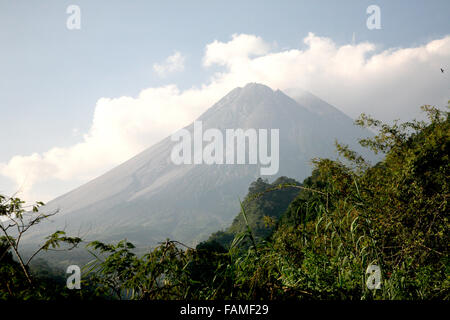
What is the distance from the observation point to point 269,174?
648ft

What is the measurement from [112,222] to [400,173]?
16474 cm

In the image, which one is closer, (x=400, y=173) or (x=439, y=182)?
(x=439, y=182)

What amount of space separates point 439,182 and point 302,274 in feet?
17.9

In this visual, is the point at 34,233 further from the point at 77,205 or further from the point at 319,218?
the point at 319,218

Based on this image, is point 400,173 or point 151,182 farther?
point 151,182

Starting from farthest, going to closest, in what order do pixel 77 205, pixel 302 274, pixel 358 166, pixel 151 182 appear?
pixel 151 182
pixel 77 205
pixel 358 166
pixel 302 274

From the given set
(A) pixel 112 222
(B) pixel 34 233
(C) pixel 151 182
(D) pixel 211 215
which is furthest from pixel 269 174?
(B) pixel 34 233

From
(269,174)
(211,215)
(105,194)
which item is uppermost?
(269,174)

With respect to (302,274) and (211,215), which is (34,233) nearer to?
(211,215)

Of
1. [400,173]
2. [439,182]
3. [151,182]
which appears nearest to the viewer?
[439,182]

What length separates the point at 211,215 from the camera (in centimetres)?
15650
